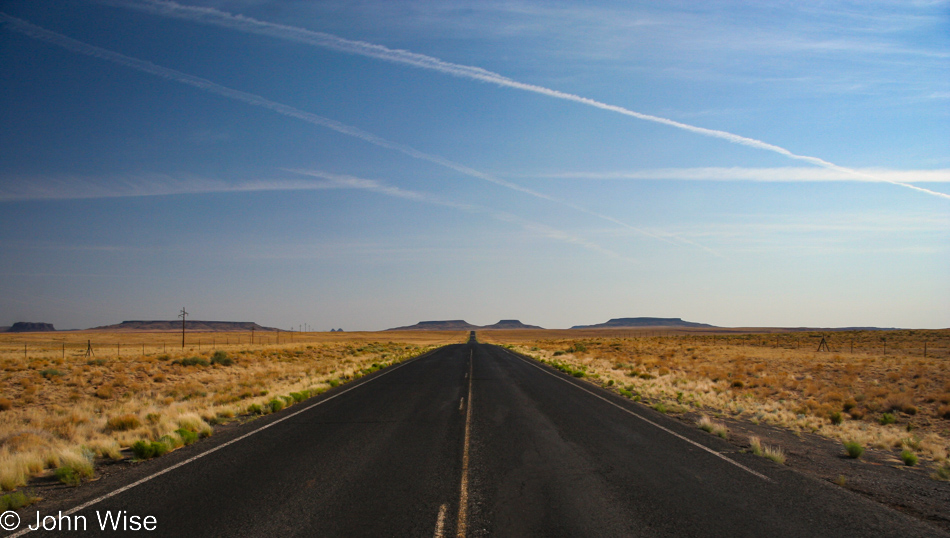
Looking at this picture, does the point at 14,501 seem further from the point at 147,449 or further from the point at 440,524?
the point at 440,524

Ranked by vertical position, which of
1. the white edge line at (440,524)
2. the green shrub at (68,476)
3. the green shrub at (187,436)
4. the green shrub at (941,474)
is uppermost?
the white edge line at (440,524)

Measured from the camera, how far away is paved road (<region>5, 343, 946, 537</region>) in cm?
580

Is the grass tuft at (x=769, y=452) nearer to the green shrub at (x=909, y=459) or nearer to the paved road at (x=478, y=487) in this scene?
the paved road at (x=478, y=487)

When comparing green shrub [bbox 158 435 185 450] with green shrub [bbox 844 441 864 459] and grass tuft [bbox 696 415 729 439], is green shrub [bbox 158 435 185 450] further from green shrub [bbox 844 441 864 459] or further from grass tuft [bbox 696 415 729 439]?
green shrub [bbox 844 441 864 459]

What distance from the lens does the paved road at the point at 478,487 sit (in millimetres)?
5801

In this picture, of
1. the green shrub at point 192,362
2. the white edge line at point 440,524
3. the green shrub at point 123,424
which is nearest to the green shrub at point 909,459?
the white edge line at point 440,524

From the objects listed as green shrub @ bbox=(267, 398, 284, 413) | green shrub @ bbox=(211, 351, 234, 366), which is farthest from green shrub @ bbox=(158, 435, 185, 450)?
green shrub @ bbox=(211, 351, 234, 366)

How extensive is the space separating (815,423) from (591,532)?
12495 millimetres

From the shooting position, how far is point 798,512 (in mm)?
6453

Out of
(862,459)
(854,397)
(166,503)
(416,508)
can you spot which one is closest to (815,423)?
(862,459)

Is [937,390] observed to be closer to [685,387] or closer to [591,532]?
[685,387]

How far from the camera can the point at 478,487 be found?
7.14m

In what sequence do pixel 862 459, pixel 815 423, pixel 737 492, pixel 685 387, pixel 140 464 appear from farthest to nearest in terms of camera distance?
pixel 685 387 < pixel 815 423 < pixel 862 459 < pixel 140 464 < pixel 737 492

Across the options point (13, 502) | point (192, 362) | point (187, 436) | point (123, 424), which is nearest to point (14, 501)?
point (13, 502)
